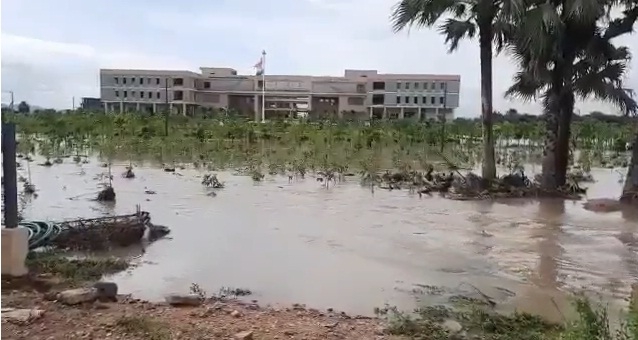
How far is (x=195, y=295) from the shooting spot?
5074mm

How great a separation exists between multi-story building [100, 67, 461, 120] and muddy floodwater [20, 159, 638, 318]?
40.4 m

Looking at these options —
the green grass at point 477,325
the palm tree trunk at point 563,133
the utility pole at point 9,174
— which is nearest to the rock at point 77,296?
the utility pole at point 9,174

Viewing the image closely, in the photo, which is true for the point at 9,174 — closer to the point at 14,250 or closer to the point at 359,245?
the point at 14,250

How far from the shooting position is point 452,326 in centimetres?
456

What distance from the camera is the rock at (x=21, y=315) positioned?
13.0 feet

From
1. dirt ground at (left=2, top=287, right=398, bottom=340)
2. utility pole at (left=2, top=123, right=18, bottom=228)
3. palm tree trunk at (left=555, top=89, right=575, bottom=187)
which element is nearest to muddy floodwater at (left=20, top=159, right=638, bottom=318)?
dirt ground at (left=2, top=287, right=398, bottom=340)

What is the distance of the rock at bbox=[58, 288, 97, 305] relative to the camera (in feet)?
14.7

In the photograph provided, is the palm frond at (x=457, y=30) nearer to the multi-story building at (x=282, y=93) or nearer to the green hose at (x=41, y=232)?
the green hose at (x=41, y=232)

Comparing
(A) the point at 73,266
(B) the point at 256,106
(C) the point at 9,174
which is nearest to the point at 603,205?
(A) the point at 73,266

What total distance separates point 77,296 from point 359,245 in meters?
3.92

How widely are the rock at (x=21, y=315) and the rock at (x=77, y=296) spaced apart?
30 centimetres

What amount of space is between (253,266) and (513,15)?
7.68m

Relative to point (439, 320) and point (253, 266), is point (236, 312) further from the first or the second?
point (253, 266)

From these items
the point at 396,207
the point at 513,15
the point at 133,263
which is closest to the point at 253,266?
the point at 133,263
